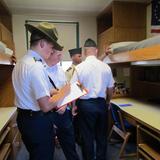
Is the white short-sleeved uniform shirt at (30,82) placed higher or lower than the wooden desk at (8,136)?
higher

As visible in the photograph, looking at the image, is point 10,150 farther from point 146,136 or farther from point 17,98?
point 146,136

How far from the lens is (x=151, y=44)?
204cm

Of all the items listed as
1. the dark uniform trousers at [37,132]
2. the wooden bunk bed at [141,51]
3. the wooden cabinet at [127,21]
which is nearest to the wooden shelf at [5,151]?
the dark uniform trousers at [37,132]

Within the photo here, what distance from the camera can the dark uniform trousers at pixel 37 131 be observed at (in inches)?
57.4

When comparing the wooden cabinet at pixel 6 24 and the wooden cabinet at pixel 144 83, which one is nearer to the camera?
the wooden cabinet at pixel 6 24

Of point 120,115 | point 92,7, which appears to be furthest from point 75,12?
point 120,115

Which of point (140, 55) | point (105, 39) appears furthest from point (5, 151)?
point (105, 39)

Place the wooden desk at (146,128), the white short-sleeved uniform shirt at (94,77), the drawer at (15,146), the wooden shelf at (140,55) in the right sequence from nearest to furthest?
1. the wooden shelf at (140,55)
2. the wooden desk at (146,128)
3. the white short-sleeved uniform shirt at (94,77)
4. the drawer at (15,146)

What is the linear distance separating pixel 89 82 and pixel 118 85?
60.5 inches

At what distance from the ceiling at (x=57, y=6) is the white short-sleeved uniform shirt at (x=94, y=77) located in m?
1.43

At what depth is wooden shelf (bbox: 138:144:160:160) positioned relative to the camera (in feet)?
6.63

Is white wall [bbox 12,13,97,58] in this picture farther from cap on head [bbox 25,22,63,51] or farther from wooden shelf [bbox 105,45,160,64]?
cap on head [bbox 25,22,63,51]

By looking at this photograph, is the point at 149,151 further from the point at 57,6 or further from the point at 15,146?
the point at 57,6

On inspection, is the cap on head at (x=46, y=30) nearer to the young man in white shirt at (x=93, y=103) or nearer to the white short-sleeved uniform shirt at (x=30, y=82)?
the white short-sleeved uniform shirt at (x=30, y=82)
